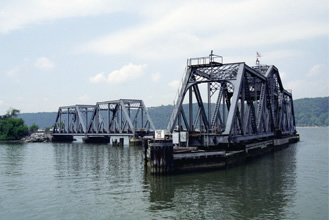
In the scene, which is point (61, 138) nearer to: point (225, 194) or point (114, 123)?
point (114, 123)

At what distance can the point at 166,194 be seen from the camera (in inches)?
1092

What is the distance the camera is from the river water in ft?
74.6

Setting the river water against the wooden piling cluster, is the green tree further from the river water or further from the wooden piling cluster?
the wooden piling cluster

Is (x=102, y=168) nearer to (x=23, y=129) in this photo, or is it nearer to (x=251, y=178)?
(x=251, y=178)

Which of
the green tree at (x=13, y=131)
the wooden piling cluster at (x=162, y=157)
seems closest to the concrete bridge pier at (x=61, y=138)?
the green tree at (x=13, y=131)

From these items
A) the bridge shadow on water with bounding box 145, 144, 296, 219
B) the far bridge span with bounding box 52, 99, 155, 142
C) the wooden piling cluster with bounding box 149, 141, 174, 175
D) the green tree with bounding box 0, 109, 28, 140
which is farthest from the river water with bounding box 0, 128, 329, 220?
the green tree with bounding box 0, 109, 28, 140

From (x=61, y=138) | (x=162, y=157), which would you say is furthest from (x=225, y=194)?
(x=61, y=138)

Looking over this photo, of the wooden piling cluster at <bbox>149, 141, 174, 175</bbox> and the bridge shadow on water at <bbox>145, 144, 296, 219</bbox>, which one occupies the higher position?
the wooden piling cluster at <bbox>149, 141, 174, 175</bbox>

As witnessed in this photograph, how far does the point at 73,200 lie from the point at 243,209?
1284cm

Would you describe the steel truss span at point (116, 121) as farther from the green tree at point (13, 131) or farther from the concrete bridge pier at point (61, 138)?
the green tree at point (13, 131)

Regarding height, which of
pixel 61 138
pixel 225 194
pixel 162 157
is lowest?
pixel 61 138

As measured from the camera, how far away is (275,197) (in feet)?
87.5

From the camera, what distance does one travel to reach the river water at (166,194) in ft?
74.6

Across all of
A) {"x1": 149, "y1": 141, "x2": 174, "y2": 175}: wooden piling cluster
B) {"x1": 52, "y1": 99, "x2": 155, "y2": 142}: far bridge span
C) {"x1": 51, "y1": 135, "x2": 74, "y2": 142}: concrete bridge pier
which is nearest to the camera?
{"x1": 149, "y1": 141, "x2": 174, "y2": 175}: wooden piling cluster
